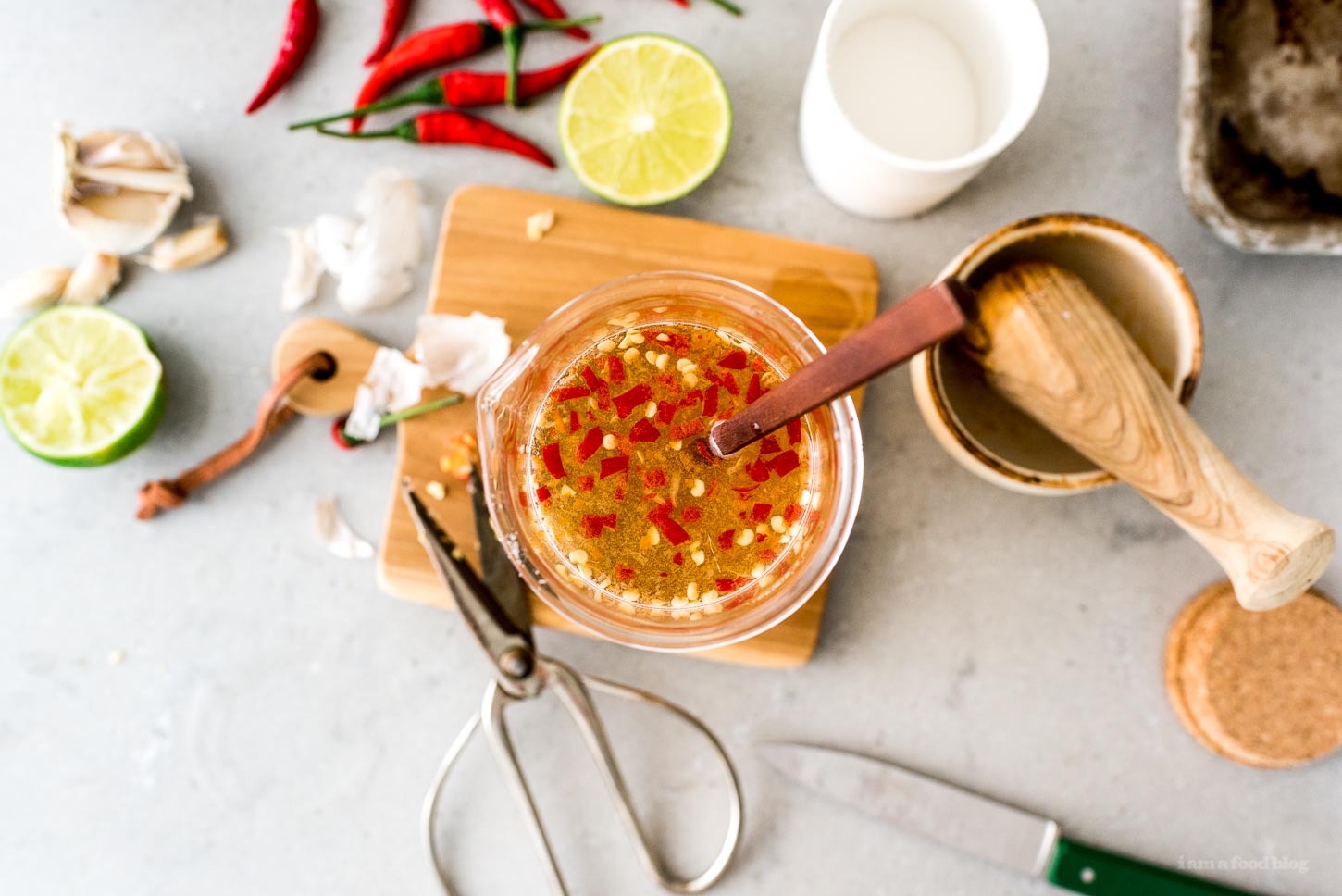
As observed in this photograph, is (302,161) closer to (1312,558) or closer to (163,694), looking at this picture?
(163,694)

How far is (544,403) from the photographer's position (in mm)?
888

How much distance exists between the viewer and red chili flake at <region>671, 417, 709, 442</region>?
855mm

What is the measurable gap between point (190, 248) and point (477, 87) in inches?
16.6

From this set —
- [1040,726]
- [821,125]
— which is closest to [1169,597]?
[1040,726]

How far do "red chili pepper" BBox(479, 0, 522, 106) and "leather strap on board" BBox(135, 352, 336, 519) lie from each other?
1.35ft

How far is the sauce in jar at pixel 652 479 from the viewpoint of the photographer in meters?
0.87

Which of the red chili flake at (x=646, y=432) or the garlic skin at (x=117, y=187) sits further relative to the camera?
the garlic skin at (x=117, y=187)

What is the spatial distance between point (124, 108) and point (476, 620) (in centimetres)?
84

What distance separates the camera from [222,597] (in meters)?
1.16

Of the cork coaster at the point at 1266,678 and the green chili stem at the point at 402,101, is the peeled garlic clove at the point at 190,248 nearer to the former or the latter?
the green chili stem at the point at 402,101

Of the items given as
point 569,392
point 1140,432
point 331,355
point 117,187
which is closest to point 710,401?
point 569,392

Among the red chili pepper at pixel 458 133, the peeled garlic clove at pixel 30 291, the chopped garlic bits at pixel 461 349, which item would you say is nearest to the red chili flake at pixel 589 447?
the chopped garlic bits at pixel 461 349

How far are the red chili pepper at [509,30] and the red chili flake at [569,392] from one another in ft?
1.51

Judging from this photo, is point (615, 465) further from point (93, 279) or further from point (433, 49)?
point (93, 279)
